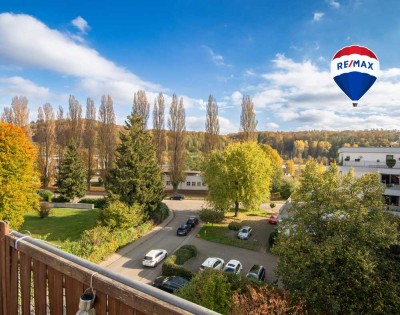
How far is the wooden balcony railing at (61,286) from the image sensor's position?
1.62 metres

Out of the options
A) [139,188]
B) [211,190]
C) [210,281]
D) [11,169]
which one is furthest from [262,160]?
[11,169]

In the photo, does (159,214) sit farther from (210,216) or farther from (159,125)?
(159,125)

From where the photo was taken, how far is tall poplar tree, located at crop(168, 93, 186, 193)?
4153 centimetres

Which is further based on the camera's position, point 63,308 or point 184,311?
point 63,308

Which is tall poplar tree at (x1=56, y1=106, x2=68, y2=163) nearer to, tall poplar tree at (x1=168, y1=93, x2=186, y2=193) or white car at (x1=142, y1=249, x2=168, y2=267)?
tall poplar tree at (x1=168, y1=93, x2=186, y2=193)

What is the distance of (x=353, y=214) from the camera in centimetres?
1061

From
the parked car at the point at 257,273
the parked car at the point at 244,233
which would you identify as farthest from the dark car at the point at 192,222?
the parked car at the point at 257,273

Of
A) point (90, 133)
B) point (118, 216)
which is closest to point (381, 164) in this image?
point (118, 216)

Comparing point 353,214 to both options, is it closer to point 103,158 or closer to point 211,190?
point 211,190

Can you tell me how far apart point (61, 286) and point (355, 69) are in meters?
17.2

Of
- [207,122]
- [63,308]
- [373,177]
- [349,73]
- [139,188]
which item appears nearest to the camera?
[63,308]

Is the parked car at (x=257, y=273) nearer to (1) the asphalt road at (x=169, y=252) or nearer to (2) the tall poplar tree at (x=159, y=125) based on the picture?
(1) the asphalt road at (x=169, y=252)

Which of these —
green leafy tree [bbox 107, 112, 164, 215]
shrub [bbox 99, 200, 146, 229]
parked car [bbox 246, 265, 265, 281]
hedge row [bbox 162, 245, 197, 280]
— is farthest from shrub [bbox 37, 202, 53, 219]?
parked car [bbox 246, 265, 265, 281]

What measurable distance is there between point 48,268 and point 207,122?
41.3 meters
